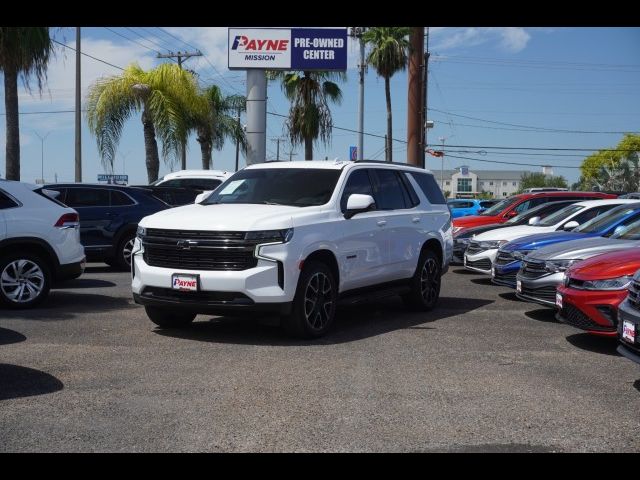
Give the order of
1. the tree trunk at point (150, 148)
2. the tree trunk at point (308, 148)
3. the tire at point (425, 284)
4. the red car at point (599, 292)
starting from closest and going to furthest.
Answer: the red car at point (599, 292) → the tire at point (425, 284) → the tree trunk at point (150, 148) → the tree trunk at point (308, 148)

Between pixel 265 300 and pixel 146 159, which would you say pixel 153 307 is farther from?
pixel 146 159

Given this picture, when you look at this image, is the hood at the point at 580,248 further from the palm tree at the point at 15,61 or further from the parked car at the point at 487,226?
the palm tree at the point at 15,61

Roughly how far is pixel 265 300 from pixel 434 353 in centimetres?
176

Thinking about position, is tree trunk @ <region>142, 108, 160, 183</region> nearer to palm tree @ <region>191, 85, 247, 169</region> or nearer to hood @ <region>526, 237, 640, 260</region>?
palm tree @ <region>191, 85, 247, 169</region>

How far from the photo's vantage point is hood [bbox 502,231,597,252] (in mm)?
10922

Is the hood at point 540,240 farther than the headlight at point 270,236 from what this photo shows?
Yes

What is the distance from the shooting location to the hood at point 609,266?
769 cm

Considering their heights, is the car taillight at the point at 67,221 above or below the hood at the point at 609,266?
above

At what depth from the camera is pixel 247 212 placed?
8.40 m

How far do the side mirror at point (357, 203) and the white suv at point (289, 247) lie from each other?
0.01 meters

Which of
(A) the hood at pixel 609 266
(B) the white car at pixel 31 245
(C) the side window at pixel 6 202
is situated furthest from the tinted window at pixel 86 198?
(A) the hood at pixel 609 266

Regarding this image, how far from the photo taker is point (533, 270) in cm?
973
